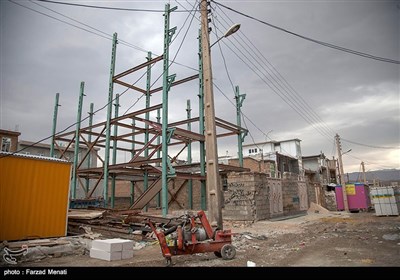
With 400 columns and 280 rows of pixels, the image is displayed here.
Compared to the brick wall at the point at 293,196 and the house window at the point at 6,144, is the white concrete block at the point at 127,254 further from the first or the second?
the house window at the point at 6,144

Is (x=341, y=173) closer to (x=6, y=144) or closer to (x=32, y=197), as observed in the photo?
(x=32, y=197)

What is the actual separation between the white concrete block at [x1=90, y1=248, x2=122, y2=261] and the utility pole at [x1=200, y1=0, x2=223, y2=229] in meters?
2.62

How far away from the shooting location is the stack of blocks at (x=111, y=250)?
707 centimetres

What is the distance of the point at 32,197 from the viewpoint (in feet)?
30.7

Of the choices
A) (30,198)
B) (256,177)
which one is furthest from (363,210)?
(30,198)

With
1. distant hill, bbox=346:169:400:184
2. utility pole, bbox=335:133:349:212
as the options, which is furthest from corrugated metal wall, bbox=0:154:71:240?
distant hill, bbox=346:169:400:184

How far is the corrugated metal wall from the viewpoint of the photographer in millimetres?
8766

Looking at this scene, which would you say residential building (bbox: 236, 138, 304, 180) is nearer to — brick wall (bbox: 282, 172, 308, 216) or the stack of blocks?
brick wall (bbox: 282, 172, 308, 216)

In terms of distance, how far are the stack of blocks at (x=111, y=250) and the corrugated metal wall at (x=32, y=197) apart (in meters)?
3.19

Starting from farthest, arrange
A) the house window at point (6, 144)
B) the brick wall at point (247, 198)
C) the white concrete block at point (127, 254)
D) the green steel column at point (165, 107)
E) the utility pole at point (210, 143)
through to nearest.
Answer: the house window at point (6, 144) < the brick wall at point (247, 198) < the green steel column at point (165, 107) < the utility pole at point (210, 143) < the white concrete block at point (127, 254)

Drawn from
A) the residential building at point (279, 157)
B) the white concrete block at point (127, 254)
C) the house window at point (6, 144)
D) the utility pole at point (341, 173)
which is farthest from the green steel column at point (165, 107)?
the house window at point (6, 144)

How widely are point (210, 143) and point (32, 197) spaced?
21.1 feet
